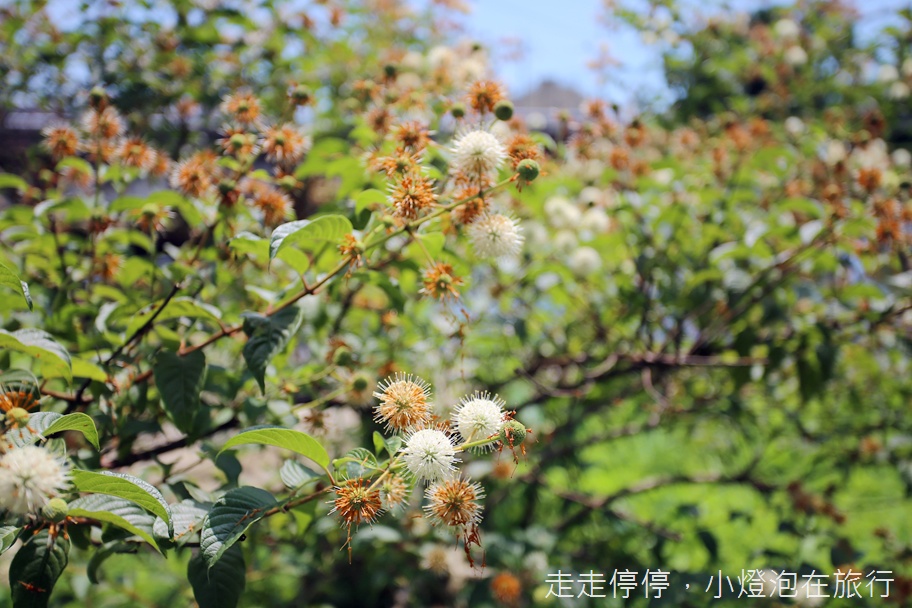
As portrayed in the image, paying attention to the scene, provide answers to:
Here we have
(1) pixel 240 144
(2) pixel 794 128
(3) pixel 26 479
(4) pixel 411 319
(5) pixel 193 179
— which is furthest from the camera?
(2) pixel 794 128

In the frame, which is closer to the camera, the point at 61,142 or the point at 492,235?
the point at 492,235

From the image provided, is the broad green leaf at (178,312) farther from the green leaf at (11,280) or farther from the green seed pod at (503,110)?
the green seed pod at (503,110)

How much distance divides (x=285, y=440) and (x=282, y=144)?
0.76 meters

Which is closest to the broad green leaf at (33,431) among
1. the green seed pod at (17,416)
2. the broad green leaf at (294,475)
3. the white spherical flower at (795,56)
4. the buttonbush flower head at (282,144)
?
the green seed pod at (17,416)

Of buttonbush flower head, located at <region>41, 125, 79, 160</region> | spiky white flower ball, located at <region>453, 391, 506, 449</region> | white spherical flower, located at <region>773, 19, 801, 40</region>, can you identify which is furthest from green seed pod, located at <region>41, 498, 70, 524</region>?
white spherical flower, located at <region>773, 19, 801, 40</region>

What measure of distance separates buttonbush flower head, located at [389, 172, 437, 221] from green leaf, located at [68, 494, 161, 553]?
0.61 meters

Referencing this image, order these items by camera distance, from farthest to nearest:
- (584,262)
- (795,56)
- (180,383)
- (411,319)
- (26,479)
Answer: (795,56) < (584,262) < (411,319) < (180,383) < (26,479)

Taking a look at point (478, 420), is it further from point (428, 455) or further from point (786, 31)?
point (786, 31)

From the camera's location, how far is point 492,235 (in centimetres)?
123

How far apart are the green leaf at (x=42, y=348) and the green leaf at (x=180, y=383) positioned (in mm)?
158

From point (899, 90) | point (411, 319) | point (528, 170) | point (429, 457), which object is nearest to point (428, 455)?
point (429, 457)

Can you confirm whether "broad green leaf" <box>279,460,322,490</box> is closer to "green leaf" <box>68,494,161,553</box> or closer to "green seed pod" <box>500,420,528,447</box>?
"green leaf" <box>68,494,161,553</box>

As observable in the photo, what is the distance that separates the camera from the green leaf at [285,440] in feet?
3.09

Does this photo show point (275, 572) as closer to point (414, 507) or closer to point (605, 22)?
point (414, 507)
